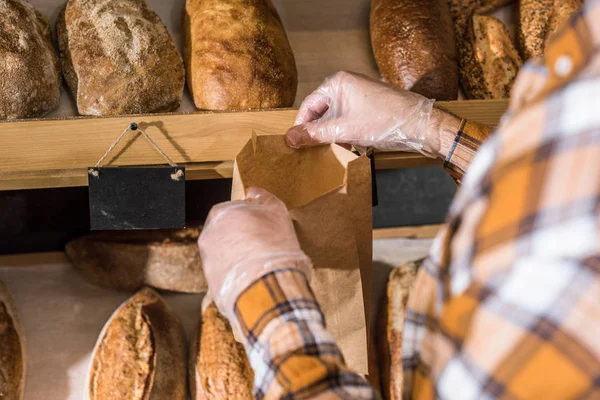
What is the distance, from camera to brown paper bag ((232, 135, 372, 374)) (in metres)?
1.03

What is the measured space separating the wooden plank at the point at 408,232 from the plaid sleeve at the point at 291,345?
108 centimetres

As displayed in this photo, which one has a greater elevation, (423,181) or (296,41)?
(296,41)

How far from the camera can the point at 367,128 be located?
3.76ft

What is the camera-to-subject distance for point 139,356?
1.28 m

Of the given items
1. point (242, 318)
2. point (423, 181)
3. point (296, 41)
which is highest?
point (296, 41)

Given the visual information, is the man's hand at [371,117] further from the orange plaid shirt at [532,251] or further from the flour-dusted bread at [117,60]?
the orange plaid shirt at [532,251]

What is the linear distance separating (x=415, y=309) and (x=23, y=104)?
0.93m

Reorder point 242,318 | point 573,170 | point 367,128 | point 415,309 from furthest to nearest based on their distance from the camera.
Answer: point 367,128
point 242,318
point 415,309
point 573,170

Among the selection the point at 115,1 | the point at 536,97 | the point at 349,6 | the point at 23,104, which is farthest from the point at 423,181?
the point at 536,97

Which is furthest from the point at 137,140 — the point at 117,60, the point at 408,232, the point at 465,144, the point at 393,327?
the point at 408,232

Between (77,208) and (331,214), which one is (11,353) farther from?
(331,214)

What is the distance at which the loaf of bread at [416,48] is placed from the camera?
1.41m

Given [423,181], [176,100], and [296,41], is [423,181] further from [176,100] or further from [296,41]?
[176,100]

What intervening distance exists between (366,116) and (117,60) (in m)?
0.55
